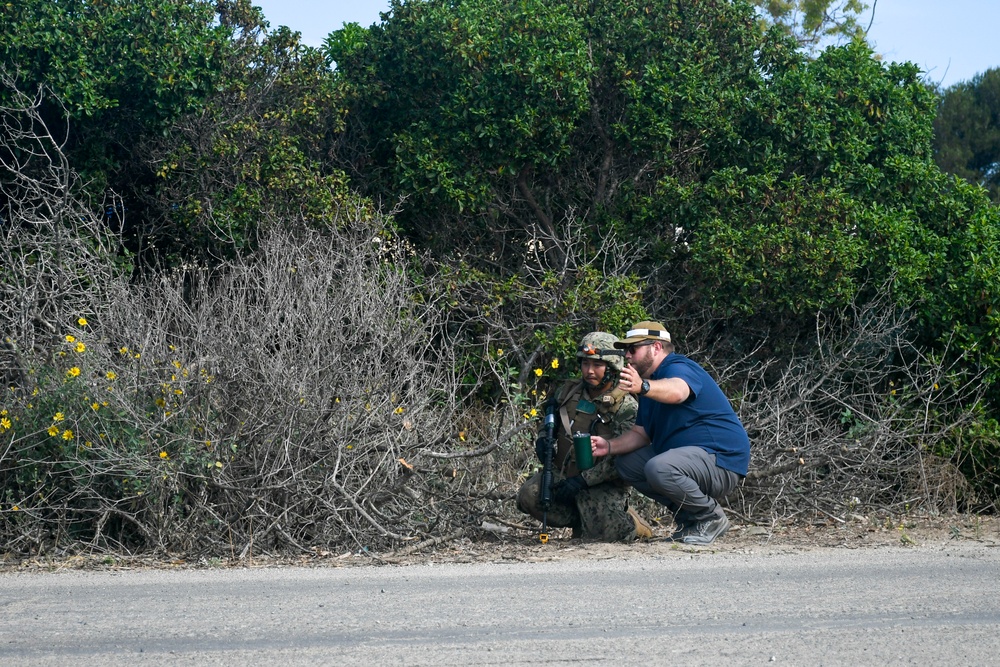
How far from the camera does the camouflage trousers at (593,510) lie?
306 inches

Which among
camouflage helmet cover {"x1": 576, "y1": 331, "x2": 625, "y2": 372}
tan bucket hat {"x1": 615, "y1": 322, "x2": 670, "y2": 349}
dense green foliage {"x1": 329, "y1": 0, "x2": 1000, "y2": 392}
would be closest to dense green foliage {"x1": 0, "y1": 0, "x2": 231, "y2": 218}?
dense green foliage {"x1": 329, "y1": 0, "x2": 1000, "y2": 392}

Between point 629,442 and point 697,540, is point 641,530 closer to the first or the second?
point 697,540

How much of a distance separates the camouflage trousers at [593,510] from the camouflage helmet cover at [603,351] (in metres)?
0.88

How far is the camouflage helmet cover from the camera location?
761 cm

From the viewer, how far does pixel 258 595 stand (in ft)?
18.9

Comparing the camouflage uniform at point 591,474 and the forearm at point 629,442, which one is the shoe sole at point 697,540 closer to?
→ the camouflage uniform at point 591,474

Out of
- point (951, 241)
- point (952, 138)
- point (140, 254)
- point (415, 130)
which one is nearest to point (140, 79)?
point (140, 254)

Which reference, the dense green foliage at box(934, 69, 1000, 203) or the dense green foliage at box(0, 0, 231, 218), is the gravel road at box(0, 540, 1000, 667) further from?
the dense green foliage at box(934, 69, 1000, 203)

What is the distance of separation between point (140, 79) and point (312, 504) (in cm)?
465

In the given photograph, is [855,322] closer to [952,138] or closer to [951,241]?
[951,241]

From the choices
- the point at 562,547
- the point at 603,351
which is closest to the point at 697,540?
the point at 562,547

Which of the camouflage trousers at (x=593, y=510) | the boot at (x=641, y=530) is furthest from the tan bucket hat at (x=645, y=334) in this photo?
the boot at (x=641, y=530)

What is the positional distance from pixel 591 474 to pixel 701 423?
2.69 ft

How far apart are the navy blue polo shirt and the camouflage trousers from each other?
1.54 feet
